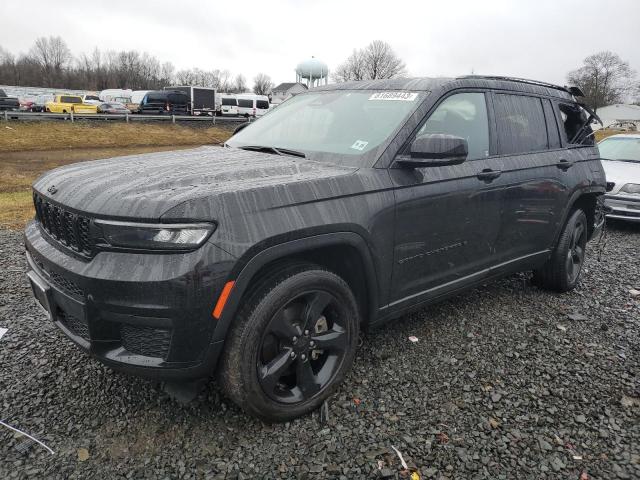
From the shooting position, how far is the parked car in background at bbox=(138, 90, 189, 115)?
3659 centimetres

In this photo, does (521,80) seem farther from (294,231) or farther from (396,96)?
(294,231)

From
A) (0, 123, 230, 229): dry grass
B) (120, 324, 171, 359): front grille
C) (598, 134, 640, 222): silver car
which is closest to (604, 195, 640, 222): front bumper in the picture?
(598, 134, 640, 222): silver car

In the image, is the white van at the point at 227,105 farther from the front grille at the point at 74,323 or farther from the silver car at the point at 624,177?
the front grille at the point at 74,323

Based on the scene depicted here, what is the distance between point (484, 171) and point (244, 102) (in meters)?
40.7

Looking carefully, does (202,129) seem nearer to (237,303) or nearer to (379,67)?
(237,303)

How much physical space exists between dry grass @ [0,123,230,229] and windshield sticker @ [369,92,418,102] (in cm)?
1261

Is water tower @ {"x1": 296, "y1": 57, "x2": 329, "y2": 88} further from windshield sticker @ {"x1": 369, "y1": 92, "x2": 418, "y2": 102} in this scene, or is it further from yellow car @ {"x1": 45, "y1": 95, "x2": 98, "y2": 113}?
windshield sticker @ {"x1": 369, "y1": 92, "x2": 418, "y2": 102}

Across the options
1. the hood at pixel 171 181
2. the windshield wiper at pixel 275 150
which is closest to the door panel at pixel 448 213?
the hood at pixel 171 181

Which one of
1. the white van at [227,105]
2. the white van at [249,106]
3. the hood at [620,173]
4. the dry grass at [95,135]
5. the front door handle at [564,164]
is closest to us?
the front door handle at [564,164]

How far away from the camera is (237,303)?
6.90 ft

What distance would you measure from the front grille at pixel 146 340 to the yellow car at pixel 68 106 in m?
36.9

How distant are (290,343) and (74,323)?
1.02m

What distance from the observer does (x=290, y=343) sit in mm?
2361

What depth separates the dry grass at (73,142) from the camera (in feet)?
57.4
